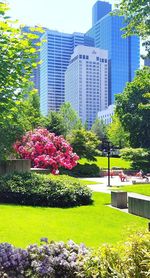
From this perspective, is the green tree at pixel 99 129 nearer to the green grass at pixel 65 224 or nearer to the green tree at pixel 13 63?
the green grass at pixel 65 224

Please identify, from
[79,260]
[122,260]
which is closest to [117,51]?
[79,260]

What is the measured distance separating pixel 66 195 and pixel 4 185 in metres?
2.35

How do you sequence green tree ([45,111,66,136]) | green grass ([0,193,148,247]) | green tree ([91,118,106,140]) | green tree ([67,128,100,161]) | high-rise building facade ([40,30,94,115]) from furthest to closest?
high-rise building facade ([40,30,94,115]), green tree ([91,118,106,140]), green tree ([45,111,66,136]), green tree ([67,128,100,161]), green grass ([0,193,148,247])

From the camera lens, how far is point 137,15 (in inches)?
482

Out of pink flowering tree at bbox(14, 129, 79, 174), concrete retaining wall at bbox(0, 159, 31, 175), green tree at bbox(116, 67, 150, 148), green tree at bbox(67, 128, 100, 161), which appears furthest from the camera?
green tree at bbox(116, 67, 150, 148)

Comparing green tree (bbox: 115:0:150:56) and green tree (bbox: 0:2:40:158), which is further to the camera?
green tree (bbox: 115:0:150:56)

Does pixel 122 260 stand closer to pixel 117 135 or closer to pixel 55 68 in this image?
pixel 117 135

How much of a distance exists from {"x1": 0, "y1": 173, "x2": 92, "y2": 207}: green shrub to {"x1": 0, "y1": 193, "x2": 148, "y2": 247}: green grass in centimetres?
69

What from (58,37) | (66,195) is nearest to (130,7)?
(66,195)

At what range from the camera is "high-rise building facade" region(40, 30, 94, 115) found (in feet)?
436

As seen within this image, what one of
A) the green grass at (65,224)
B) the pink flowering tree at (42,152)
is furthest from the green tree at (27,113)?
the green grass at (65,224)

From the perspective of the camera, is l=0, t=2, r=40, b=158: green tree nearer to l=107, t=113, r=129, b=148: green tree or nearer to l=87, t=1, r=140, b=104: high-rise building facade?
l=107, t=113, r=129, b=148: green tree

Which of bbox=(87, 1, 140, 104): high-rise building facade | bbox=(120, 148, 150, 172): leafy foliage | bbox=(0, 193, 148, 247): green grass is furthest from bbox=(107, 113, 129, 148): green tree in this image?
bbox=(87, 1, 140, 104): high-rise building facade

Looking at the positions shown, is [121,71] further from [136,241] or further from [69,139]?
[136,241]
